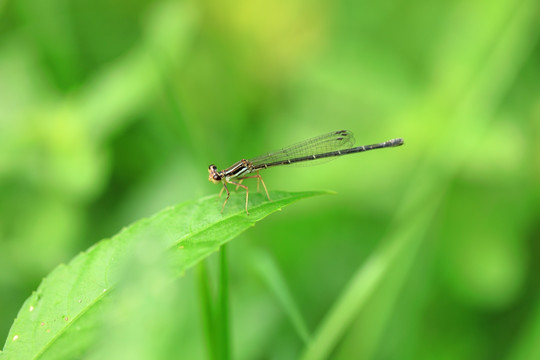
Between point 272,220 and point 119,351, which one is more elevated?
point 272,220

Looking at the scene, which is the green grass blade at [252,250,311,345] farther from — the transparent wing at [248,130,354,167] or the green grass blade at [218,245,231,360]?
the transparent wing at [248,130,354,167]

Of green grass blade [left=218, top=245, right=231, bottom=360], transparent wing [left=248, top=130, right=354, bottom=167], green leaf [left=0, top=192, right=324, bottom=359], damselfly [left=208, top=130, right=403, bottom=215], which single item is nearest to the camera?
green leaf [left=0, top=192, right=324, bottom=359]

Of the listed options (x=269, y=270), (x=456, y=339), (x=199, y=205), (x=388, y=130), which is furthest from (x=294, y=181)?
(x=199, y=205)

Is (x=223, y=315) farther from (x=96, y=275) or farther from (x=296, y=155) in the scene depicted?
(x=296, y=155)

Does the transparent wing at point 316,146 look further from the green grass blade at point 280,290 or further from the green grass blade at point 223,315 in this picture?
the green grass blade at point 223,315

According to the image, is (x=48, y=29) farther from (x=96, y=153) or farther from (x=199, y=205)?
(x=199, y=205)

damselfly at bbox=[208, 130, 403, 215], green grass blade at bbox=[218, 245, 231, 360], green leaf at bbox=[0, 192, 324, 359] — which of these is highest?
damselfly at bbox=[208, 130, 403, 215]

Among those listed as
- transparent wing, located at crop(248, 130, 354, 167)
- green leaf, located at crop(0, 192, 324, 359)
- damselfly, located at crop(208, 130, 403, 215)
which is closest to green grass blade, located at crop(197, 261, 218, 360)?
green leaf, located at crop(0, 192, 324, 359)

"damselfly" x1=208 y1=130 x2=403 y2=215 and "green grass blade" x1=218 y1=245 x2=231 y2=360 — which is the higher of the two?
"damselfly" x1=208 y1=130 x2=403 y2=215
